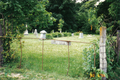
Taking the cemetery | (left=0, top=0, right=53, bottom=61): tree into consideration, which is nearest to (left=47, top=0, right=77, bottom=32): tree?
the cemetery

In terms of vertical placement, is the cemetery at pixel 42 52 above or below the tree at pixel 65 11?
below

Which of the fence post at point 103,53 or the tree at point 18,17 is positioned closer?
the fence post at point 103,53

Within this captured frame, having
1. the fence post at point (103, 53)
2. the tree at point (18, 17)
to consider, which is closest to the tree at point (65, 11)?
the tree at point (18, 17)

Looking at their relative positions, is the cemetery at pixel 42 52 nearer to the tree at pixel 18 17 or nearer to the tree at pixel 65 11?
the tree at pixel 18 17

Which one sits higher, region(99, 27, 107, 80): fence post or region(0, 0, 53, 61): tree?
region(0, 0, 53, 61): tree

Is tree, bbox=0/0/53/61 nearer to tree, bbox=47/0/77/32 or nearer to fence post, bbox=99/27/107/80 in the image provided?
fence post, bbox=99/27/107/80

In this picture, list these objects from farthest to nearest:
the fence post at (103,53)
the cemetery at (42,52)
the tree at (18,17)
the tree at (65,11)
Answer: the tree at (65,11) → the tree at (18,17) → the cemetery at (42,52) → the fence post at (103,53)

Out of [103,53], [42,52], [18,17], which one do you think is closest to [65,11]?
[18,17]

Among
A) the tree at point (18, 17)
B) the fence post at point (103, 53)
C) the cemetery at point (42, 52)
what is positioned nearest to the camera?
the fence post at point (103, 53)

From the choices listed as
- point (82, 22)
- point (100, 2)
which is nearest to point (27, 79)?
point (100, 2)

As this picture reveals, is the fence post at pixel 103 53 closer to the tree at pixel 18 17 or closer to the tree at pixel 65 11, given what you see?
the tree at pixel 18 17

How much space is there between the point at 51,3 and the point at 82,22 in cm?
1231

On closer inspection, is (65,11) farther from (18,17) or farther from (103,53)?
(103,53)

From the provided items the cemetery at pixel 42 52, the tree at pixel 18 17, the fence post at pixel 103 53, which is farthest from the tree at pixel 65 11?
the fence post at pixel 103 53
